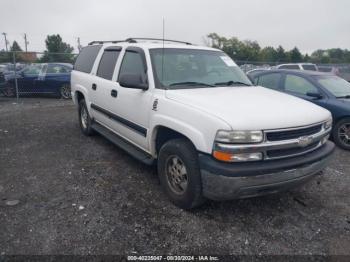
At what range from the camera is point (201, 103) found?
3.07 m

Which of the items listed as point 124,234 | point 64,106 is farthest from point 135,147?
point 64,106

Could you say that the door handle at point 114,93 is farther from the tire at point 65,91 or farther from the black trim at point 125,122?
the tire at point 65,91

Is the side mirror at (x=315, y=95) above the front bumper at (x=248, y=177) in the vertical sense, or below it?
above

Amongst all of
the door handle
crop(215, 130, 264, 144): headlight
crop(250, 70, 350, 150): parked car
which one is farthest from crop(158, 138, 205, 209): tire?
crop(250, 70, 350, 150): parked car

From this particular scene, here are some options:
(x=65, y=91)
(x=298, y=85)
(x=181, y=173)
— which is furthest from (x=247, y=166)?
(x=65, y=91)

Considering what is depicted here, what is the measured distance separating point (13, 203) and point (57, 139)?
281 centimetres

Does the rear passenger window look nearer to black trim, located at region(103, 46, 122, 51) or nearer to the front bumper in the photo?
black trim, located at region(103, 46, 122, 51)

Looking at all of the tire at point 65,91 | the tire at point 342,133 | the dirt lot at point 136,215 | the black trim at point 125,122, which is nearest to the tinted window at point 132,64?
the black trim at point 125,122

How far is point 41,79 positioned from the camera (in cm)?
1219

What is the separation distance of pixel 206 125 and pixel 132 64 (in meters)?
1.97

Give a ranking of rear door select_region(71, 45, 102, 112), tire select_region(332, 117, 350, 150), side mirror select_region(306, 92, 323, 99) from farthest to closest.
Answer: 1. side mirror select_region(306, 92, 323, 99)
2. tire select_region(332, 117, 350, 150)
3. rear door select_region(71, 45, 102, 112)

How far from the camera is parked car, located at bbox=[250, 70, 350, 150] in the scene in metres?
5.91

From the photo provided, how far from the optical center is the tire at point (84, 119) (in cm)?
605

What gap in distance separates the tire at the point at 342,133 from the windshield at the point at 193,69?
273cm
